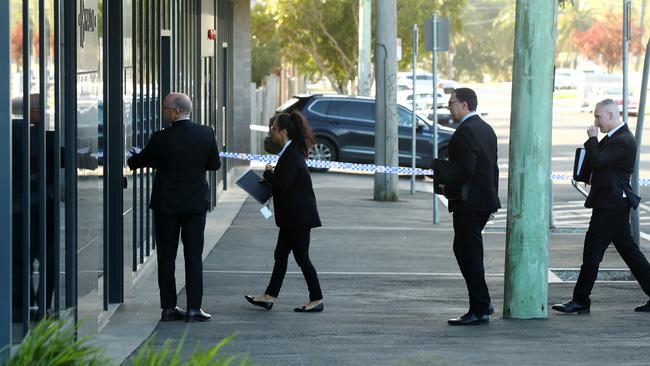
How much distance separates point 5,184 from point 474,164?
14.4 feet

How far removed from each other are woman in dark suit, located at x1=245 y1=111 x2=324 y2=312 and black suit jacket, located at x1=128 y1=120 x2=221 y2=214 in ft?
2.24

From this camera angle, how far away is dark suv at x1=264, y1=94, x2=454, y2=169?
30.2 meters

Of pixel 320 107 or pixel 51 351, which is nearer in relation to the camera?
pixel 51 351

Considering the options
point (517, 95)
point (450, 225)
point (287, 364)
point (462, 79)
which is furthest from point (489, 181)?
point (462, 79)

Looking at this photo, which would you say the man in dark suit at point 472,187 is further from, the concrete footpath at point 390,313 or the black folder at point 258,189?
the black folder at point 258,189

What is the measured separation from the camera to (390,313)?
1157 cm

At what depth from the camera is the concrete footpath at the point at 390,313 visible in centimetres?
973

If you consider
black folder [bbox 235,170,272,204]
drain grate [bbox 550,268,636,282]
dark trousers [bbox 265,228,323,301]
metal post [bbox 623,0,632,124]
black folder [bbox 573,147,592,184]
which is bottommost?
drain grate [bbox 550,268,636,282]

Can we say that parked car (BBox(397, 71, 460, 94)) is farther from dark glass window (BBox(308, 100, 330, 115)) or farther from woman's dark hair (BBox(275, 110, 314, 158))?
woman's dark hair (BBox(275, 110, 314, 158))

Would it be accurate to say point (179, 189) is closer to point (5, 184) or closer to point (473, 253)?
point (473, 253)

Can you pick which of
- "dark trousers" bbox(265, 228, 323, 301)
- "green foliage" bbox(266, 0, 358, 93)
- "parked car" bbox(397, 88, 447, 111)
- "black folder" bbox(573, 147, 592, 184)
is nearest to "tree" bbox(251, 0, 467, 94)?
"green foliage" bbox(266, 0, 358, 93)

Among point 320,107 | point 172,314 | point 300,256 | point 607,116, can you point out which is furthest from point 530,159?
point 320,107

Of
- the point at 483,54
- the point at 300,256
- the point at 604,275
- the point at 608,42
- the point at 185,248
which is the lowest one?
the point at 604,275

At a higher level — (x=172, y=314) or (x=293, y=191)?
(x=293, y=191)
